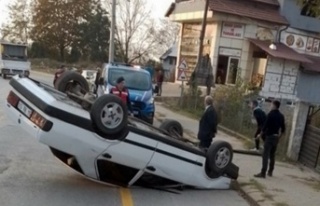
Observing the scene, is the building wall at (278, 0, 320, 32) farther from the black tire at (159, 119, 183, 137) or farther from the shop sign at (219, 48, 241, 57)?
the black tire at (159, 119, 183, 137)

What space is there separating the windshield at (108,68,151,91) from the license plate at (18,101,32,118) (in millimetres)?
9332

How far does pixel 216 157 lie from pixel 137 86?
8.60 m

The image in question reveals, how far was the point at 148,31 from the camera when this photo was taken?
64.3m

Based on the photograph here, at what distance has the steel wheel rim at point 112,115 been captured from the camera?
6.79 m

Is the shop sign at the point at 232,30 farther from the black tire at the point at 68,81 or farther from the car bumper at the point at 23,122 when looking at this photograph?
the car bumper at the point at 23,122

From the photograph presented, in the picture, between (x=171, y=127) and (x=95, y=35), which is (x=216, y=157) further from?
(x=95, y=35)

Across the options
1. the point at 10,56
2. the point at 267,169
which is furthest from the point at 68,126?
the point at 10,56

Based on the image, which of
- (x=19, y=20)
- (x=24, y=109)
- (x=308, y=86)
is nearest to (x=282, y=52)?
(x=308, y=86)

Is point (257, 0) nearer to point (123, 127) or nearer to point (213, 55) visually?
point (213, 55)

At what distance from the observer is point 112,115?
688 cm

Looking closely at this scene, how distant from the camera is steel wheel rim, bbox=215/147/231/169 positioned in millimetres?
8477

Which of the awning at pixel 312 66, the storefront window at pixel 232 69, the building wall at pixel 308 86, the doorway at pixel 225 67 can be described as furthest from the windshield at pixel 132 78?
the building wall at pixel 308 86

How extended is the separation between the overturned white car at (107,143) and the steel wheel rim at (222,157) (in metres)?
0.02

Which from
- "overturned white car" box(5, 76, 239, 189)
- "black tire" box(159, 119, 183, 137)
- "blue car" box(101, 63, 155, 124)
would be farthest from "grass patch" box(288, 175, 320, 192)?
"blue car" box(101, 63, 155, 124)
